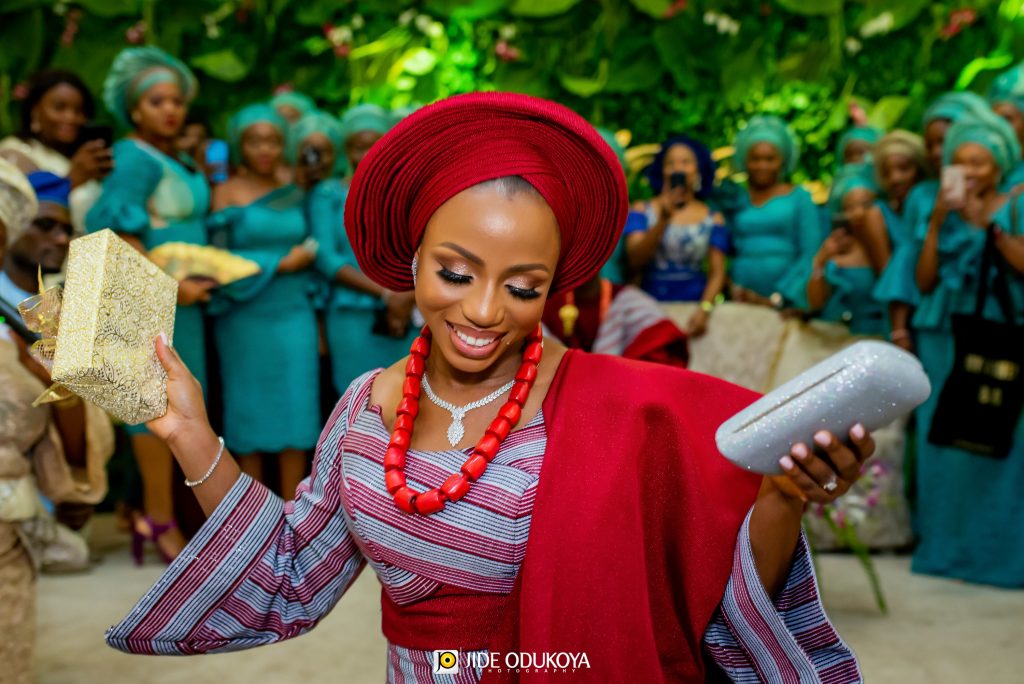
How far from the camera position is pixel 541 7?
6586 millimetres

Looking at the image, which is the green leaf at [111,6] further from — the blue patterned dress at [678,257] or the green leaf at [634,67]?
the blue patterned dress at [678,257]

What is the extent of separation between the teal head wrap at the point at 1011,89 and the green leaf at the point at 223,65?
439 centimetres

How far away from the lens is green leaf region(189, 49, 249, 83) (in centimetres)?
661

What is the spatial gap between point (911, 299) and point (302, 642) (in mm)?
2955

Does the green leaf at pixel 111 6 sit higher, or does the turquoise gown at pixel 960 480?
the green leaf at pixel 111 6

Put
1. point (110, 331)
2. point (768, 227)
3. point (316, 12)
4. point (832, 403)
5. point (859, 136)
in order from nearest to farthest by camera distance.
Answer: point (832, 403)
point (110, 331)
point (768, 227)
point (859, 136)
point (316, 12)

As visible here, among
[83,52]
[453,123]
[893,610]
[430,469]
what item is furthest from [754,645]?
[83,52]

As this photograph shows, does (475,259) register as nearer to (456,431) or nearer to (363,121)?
(456,431)

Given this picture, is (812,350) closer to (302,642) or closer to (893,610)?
(893,610)

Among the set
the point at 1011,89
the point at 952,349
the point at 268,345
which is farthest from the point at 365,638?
the point at 1011,89

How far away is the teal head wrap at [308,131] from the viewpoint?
4.90 m

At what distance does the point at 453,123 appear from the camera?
1.52 m

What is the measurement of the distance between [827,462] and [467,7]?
5.88 metres

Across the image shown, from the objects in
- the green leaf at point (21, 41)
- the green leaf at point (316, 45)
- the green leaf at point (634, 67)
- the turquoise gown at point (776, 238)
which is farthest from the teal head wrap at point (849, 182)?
the green leaf at point (21, 41)
